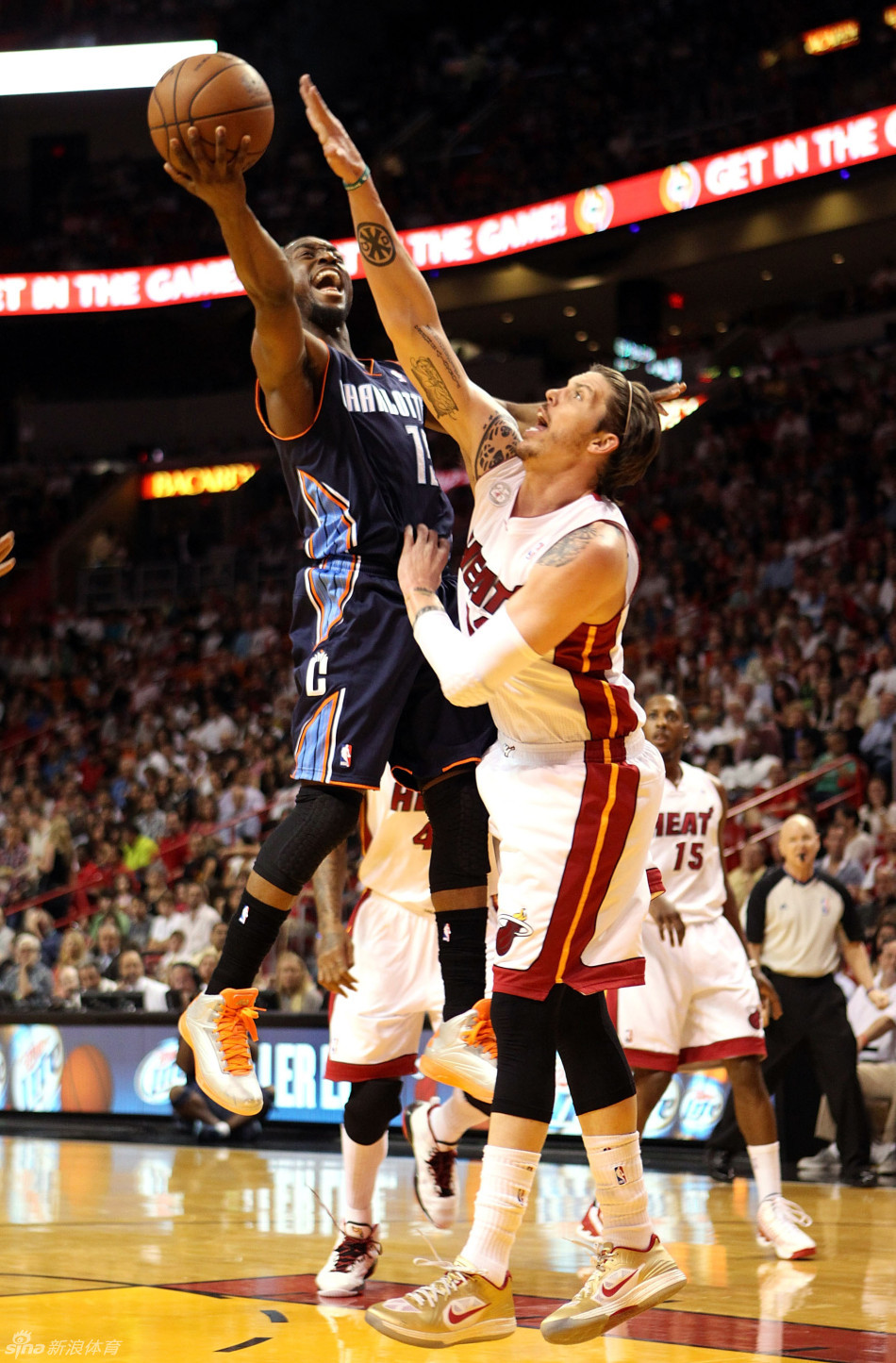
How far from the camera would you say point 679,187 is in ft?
55.0

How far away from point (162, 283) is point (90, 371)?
5696mm

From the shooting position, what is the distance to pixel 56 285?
2061 cm

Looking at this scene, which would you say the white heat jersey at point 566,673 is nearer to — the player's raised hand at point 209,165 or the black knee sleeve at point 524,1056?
the black knee sleeve at point 524,1056

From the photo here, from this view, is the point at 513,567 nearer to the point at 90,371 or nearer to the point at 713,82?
the point at 713,82

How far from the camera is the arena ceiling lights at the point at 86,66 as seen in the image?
21.3m

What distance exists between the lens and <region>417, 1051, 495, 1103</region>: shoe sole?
4.12 metres

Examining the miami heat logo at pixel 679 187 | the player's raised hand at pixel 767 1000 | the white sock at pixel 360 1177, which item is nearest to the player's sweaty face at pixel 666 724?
the player's raised hand at pixel 767 1000

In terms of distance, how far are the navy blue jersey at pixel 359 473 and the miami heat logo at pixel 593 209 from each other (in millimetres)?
13287

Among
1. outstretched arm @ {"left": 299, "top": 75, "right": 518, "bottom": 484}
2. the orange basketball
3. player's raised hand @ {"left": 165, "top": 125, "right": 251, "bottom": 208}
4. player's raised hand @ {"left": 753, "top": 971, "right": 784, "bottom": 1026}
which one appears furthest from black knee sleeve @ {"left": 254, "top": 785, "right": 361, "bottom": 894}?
the orange basketball

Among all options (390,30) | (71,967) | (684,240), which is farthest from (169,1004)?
(390,30)

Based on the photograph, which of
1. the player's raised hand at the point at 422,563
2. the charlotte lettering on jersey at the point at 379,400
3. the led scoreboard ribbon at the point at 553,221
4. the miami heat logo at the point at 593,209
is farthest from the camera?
the miami heat logo at the point at 593,209

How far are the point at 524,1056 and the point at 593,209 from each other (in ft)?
49.4

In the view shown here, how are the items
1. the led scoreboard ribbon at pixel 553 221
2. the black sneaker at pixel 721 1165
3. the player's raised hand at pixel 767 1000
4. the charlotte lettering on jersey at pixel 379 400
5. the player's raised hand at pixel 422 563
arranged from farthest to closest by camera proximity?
the led scoreboard ribbon at pixel 553 221 → the black sneaker at pixel 721 1165 → the player's raised hand at pixel 767 1000 → the charlotte lettering on jersey at pixel 379 400 → the player's raised hand at pixel 422 563

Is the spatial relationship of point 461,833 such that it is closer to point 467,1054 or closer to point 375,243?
point 467,1054
